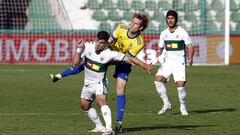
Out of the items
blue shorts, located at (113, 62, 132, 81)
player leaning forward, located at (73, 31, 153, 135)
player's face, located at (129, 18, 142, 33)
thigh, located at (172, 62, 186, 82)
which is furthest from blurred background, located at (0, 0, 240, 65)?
player leaning forward, located at (73, 31, 153, 135)

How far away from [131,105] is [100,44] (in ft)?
17.8

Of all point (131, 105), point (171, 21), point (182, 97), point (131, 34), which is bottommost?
point (131, 105)

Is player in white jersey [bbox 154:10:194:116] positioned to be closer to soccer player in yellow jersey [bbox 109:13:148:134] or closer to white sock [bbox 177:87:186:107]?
white sock [bbox 177:87:186:107]

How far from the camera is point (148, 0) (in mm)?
35312

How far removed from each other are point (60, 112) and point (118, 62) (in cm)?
353

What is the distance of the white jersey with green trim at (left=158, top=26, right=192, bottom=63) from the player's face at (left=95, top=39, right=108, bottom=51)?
412cm

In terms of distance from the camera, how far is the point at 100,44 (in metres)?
11.3

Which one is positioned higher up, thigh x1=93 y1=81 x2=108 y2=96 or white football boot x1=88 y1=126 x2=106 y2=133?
thigh x1=93 y1=81 x2=108 y2=96

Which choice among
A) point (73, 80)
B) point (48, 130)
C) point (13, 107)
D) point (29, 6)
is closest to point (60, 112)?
point (13, 107)

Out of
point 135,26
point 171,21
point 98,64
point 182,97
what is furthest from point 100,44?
point 182,97

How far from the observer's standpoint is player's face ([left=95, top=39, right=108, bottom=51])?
11195 mm

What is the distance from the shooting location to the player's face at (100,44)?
1120cm

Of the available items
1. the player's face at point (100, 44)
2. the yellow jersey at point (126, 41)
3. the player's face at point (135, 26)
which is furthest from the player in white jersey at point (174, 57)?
the player's face at point (100, 44)

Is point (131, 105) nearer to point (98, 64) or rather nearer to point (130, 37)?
point (130, 37)
